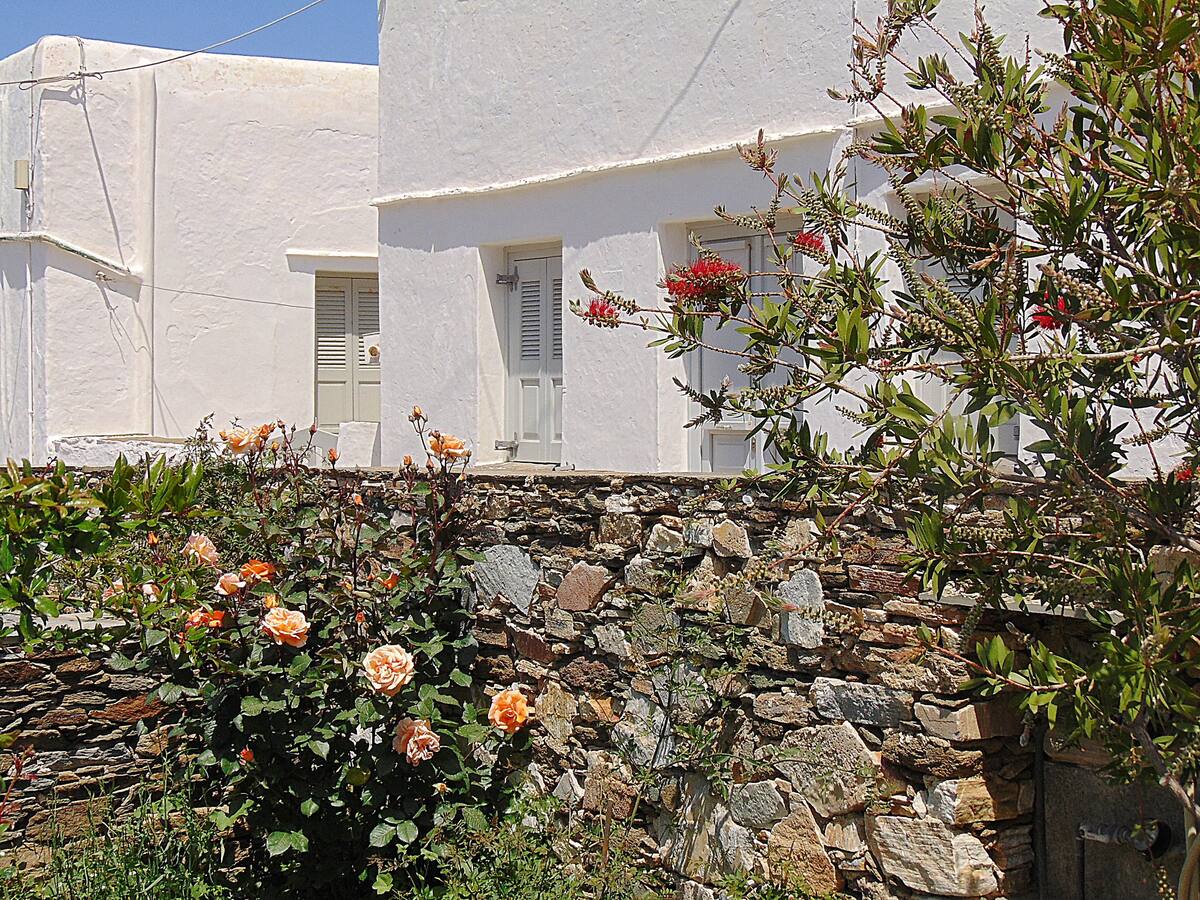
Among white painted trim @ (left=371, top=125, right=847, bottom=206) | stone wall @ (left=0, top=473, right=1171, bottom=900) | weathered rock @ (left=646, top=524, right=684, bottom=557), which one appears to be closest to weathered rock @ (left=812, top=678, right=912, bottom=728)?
stone wall @ (left=0, top=473, right=1171, bottom=900)

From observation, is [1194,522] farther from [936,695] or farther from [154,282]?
[154,282]

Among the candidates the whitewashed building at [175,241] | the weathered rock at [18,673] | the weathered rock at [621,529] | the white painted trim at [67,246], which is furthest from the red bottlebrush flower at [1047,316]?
the white painted trim at [67,246]

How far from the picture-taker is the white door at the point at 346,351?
12.1m

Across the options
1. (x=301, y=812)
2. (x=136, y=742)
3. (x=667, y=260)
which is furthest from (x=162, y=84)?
(x=301, y=812)

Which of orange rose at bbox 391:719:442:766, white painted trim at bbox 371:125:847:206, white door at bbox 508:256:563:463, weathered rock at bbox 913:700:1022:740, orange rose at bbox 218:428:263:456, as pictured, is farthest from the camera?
white door at bbox 508:256:563:463

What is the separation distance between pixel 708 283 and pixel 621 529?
5.74 ft

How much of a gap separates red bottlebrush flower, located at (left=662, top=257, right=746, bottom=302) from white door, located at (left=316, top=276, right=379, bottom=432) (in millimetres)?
8791

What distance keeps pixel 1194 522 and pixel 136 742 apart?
4766 millimetres

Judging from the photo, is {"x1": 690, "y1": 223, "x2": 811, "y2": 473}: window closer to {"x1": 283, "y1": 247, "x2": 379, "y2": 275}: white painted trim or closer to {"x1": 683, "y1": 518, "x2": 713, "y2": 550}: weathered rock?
{"x1": 683, "y1": 518, "x2": 713, "y2": 550}: weathered rock

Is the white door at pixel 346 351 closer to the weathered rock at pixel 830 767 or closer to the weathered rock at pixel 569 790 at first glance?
the weathered rock at pixel 569 790

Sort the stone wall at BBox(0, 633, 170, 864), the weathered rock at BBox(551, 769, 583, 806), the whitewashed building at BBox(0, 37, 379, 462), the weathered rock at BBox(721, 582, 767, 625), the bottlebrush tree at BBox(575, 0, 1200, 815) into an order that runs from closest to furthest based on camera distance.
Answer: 1. the bottlebrush tree at BBox(575, 0, 1200, 815)
2. the weathered rock at BBox(721, 582, 767, 625)
3. the weathered rock at BBox(551, 769, 583, 806)
4. the stone wall at BBox(0, 633, 170, 864)
5. the whitewashed building at BBox(0, 37, 379, 462)

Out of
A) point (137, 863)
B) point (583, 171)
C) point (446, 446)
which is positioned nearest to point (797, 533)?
point (446, 446)

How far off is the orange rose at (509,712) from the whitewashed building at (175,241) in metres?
7.11

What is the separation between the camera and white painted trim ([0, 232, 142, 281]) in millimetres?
11188
